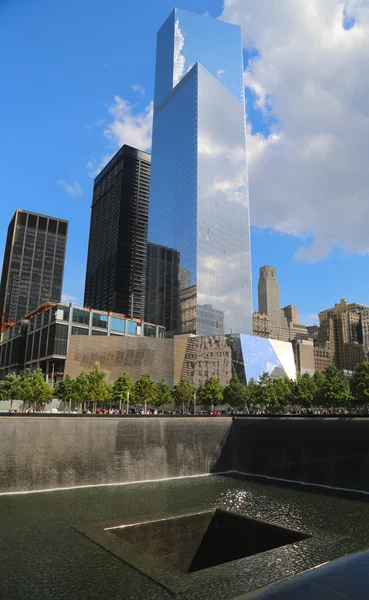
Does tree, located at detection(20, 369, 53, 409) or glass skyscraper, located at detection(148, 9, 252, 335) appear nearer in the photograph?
tree, located at detection(20, 369, 53, 409)

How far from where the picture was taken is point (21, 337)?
139 meters

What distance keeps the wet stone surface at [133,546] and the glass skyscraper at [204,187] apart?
10676 cm

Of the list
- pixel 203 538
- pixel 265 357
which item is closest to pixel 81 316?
pixel 265 357

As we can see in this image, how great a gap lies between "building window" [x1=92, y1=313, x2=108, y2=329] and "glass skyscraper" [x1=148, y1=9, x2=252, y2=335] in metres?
27.2

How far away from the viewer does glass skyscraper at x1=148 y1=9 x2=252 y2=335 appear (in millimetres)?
137625

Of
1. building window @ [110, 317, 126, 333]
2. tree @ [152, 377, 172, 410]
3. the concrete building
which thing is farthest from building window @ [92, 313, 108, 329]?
the concrete building

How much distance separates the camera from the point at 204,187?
142750 millimetres

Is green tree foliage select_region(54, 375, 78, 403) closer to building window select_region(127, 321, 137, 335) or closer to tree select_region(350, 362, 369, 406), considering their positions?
building window select_region(127, 321, 137, 335)

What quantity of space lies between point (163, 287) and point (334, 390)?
81836 mm

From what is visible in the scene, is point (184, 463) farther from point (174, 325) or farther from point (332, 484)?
→ point (174, 325)

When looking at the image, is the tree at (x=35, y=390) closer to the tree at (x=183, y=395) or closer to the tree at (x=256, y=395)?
the tree at (x=183, y=395)

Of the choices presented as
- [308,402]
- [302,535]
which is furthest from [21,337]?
[302,535]

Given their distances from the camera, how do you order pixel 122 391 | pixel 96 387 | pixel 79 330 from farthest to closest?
pixel 79 330
pixel 122 391
pixel 96 387

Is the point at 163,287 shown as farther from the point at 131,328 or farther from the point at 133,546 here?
the point at 133,546
